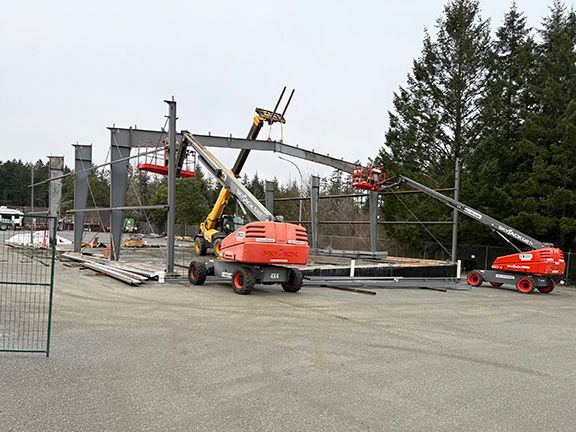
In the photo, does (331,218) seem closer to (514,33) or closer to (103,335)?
(514,33)

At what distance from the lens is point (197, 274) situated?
1528cm

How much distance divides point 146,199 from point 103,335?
6933cm

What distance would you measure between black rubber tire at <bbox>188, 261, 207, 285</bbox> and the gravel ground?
2.86m

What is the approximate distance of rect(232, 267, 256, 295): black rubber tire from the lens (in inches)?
541

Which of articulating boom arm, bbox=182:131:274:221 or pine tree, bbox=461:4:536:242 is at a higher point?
pine tree, bbox=461:4:536:242

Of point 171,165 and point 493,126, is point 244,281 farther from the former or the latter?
point 493,126

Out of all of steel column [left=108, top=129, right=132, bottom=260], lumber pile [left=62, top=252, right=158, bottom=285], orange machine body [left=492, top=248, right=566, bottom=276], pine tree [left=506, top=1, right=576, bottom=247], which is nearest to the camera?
lumber pile [left=62, top=252, right=158, bottom=285]

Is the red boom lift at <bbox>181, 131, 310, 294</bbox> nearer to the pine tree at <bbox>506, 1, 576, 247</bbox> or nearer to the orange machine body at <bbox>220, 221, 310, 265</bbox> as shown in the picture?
the orange machine body at <bbox>220, 221, 310, 265</bbox>

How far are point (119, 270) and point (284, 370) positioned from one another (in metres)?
12.0

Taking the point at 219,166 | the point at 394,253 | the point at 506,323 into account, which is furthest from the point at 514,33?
the point at 506,323

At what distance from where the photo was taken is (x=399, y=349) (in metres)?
8.15

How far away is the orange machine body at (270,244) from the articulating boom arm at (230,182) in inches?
24.9

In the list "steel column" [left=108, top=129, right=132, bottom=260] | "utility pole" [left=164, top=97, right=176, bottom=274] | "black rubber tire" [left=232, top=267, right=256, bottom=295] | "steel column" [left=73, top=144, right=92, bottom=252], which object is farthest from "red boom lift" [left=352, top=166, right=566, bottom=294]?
"steel column" [left=73, top=144, right=92, bottom=252]

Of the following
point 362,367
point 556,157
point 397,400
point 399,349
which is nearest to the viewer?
point 397,400
